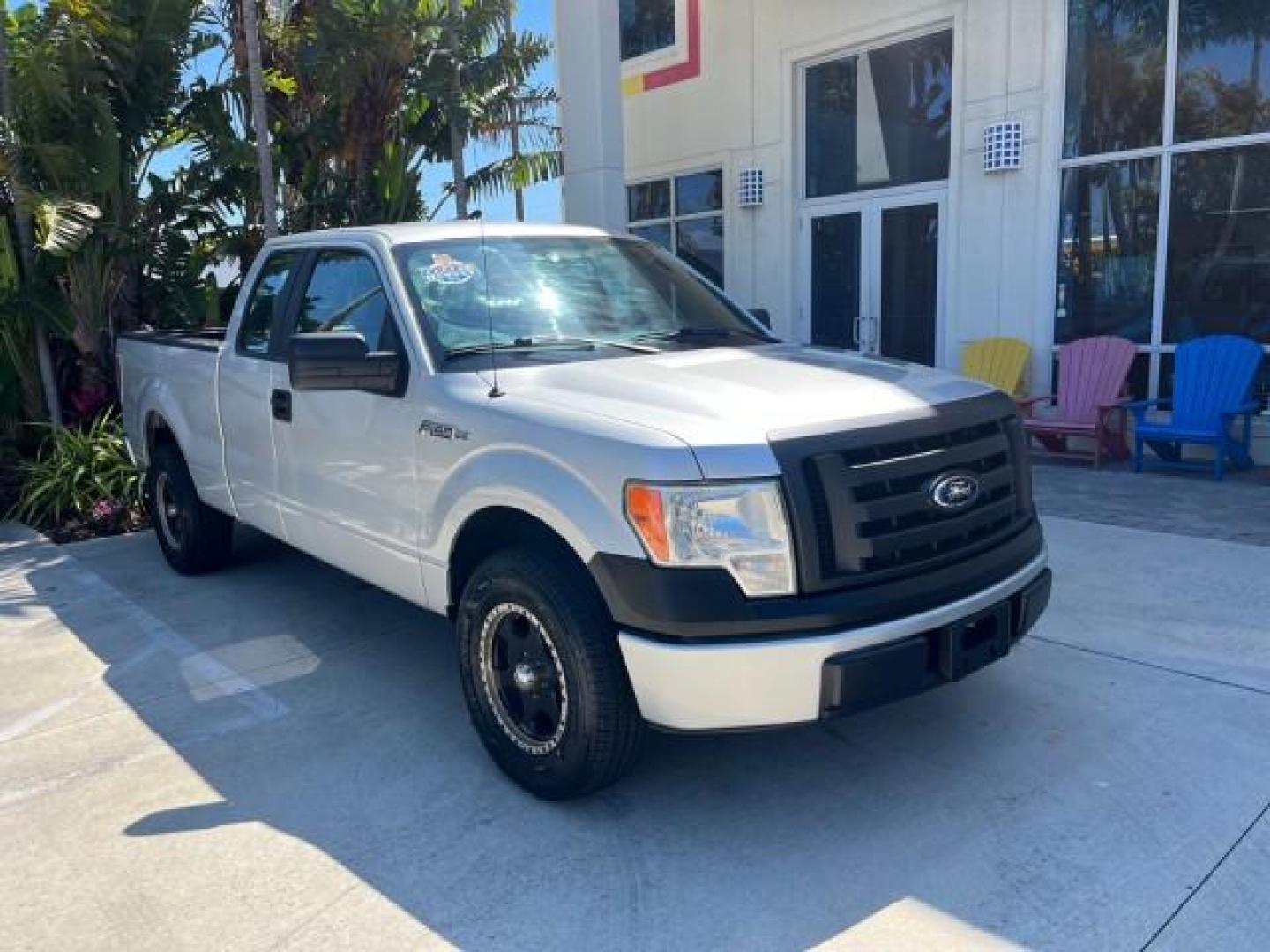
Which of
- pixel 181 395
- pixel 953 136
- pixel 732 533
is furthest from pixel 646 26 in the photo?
pixel 732 533

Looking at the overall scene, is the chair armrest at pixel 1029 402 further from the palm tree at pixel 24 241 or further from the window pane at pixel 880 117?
the palm tree at pixel 24 241

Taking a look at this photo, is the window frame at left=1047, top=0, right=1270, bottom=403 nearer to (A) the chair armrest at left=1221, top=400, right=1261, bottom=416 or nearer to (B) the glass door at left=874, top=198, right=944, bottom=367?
(A) the chair armrest at left=1221, top=400, right=1261, bottom=416

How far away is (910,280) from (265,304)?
7.15 metres

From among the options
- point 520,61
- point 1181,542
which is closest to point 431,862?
point 1181,542

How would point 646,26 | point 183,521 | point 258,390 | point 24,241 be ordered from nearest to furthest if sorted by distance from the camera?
point 258,390, point 183,521, point 24,241, point 646,26

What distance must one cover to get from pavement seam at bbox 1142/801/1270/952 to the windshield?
2470 millimetres

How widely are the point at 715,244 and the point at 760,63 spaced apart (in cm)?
209

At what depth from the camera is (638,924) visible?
273 centimetres

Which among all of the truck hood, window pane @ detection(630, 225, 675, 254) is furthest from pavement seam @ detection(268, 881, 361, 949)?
window pane @ detection(630, 225, 675, 254)

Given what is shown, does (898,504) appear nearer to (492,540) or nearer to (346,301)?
(492,540)

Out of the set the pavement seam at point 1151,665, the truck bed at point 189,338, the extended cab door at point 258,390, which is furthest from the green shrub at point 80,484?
the pavement seam at point 1151,665

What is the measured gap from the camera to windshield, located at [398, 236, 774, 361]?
12.8ft

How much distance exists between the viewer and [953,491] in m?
3.17

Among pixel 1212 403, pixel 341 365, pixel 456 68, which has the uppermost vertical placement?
pixel 456 68
